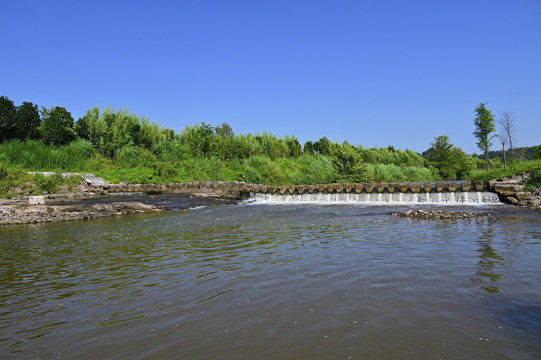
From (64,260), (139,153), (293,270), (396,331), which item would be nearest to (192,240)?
(64,260)

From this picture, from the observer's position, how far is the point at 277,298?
4102 mm

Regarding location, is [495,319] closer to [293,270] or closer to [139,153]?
[293,270]

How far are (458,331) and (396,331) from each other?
56cm

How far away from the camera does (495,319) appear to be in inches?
131

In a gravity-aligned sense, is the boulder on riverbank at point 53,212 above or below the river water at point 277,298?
above

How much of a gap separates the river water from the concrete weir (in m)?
11.1

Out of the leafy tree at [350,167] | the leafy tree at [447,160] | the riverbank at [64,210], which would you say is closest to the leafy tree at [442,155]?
the leafy tree at [447,160]

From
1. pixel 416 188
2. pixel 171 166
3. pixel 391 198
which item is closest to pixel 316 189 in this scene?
pixel 391 198

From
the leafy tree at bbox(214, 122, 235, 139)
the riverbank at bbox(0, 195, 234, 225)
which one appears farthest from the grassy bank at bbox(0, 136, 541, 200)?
the leafy tree at bbox(214, 122, 235, 139)

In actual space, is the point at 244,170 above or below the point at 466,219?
above

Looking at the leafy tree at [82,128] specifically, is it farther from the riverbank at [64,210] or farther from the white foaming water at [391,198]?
the white foaming water at [391,198]

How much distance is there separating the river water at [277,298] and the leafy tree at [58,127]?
27.1 meters

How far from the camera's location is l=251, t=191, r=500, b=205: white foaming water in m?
17.2

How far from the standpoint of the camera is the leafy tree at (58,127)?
30.6m
